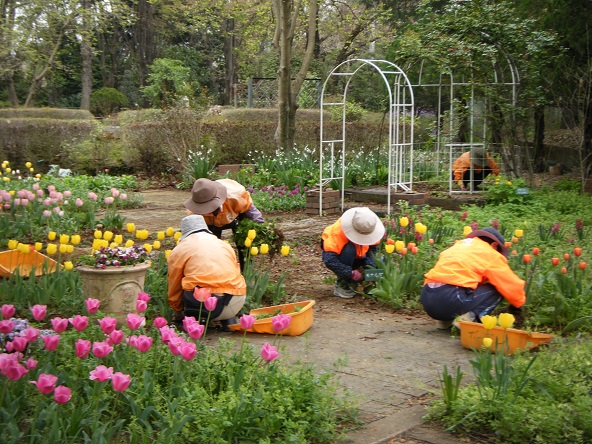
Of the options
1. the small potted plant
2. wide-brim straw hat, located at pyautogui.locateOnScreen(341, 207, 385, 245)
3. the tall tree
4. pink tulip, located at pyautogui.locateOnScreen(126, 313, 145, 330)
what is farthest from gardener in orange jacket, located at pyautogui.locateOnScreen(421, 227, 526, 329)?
the tall tree

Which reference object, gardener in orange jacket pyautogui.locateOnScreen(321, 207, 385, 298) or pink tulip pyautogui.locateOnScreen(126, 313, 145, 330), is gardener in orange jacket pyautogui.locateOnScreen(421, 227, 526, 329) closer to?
gardener in orange jacket pyautogui.locateOnScreen(321, 207, 385, 298)

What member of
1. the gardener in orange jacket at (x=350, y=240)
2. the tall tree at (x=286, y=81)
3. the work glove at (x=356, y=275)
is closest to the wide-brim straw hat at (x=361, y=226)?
the gardener in orange jacket at (x=350, y=240)

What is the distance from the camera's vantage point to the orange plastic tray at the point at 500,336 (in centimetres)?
495

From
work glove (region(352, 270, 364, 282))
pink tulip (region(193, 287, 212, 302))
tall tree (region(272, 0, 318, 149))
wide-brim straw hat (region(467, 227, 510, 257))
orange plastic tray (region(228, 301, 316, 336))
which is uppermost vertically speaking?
tall tree (region(272, 0, 318, 149))

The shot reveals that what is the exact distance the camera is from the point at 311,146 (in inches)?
752

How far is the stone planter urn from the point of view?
5.46 meters

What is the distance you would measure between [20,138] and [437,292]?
44.3ft

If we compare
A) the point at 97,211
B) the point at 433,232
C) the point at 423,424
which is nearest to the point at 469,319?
the point at 423,424

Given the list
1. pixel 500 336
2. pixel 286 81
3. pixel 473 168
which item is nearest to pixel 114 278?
pixel 500 336

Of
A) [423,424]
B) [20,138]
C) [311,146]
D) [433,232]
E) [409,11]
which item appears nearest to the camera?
[423,424]

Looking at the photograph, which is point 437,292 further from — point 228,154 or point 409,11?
point 409,11

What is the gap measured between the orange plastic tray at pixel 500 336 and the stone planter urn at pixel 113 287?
2.32 meters

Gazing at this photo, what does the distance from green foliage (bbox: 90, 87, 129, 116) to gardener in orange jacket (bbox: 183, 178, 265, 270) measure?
96.4 ft

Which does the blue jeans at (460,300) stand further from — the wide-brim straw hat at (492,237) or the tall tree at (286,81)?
the tall tree at (286,81)
